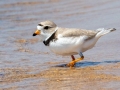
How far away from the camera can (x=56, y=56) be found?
8.00m

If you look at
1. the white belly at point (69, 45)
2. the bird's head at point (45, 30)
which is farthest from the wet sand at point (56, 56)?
the bird's head at point (45, 30)

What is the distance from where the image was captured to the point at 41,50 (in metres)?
8.49

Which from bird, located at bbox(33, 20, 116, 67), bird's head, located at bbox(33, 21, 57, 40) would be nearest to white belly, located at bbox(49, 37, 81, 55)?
bird, located at bbox(33, 20, 116, 67)

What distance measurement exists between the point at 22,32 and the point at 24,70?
3.82m

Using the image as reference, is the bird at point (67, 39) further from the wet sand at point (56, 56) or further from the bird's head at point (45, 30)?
the wet sand at point (56, 56)

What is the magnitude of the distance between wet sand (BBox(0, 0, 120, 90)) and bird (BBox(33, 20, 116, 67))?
27cm

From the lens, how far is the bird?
702 cm

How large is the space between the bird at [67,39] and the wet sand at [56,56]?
274mm

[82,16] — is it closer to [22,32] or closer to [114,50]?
[22,32]

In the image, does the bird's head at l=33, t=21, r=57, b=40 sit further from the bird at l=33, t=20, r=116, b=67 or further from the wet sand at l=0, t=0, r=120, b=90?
the wet sand at l=0, t=0, r=120, b=90

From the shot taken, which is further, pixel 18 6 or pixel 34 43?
pixel 18 6

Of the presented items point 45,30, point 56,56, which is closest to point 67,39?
point 45,30

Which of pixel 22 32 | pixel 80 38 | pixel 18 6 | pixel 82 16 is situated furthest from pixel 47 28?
pixel 18 6

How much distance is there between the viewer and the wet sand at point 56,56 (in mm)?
5832
